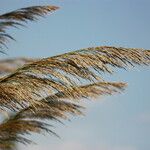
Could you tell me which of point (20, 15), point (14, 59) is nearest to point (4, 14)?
point (20, 15)

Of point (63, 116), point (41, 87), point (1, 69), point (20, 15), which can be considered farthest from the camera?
point (63, 116)

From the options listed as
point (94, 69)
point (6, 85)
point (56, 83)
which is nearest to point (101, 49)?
point (94, 69)

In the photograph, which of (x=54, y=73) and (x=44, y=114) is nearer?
(x=54, y=73)

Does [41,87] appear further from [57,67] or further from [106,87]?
[106,87]

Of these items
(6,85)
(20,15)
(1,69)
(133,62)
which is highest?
(20,15)

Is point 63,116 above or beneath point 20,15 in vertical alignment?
beneath

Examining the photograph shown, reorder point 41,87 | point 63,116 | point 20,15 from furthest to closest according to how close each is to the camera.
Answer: point 63,116, point 20,15, point 41,87

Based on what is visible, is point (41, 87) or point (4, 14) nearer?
point (41, 87)

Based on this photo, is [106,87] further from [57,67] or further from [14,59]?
[57,67]

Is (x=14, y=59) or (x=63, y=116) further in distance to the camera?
(x=63, y=116)
